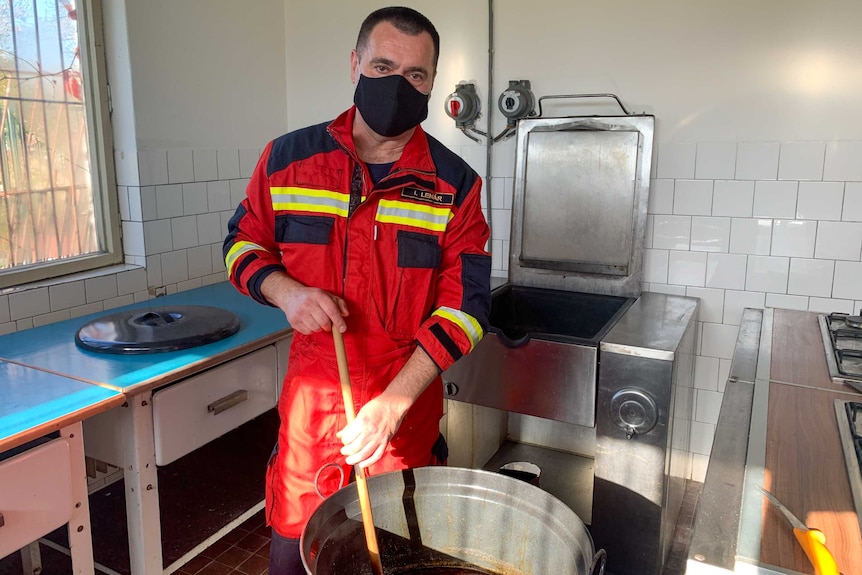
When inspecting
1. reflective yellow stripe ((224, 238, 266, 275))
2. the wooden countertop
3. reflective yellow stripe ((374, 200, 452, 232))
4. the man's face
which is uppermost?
the man's face

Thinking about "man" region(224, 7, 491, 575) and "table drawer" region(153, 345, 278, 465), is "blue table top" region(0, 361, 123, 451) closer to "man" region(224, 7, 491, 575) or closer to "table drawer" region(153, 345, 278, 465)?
"table drawer" region(153, 345, 278, 465)

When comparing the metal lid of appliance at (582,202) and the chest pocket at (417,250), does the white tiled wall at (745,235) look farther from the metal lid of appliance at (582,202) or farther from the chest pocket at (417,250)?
the chest pocket at (417,250)

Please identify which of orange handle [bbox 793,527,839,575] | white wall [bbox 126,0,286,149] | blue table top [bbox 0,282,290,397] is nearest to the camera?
orange handle [bbox 793,527,839,575]

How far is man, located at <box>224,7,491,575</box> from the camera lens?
4.59 feet

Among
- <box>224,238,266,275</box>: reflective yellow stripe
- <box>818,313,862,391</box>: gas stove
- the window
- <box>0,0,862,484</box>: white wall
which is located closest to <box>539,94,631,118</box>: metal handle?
<box>0,0,862,484</box>: white wall

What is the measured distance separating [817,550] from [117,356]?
1691 mm

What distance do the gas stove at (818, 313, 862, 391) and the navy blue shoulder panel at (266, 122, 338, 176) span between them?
1208 mm

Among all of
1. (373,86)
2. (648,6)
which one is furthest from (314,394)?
(648,6)

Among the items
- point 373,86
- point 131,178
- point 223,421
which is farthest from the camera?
point 131,178

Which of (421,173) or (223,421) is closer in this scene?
(421,173)

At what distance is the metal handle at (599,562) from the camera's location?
90 centimetres

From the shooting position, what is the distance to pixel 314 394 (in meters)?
1.44

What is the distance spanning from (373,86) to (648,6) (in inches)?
55.6

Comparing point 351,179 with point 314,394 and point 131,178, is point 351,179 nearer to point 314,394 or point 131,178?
point 314,394
